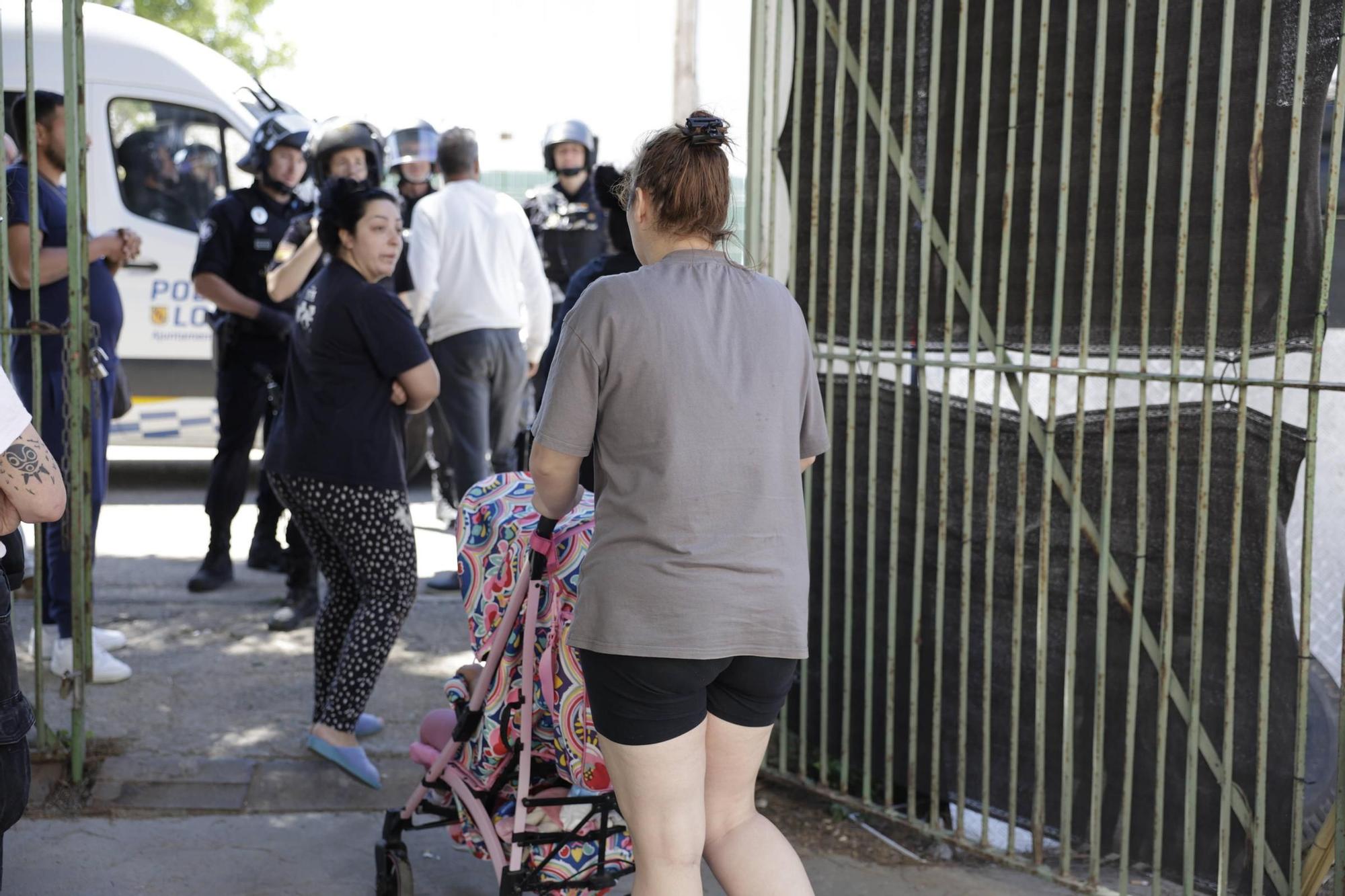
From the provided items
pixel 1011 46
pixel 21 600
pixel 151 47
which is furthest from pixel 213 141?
pixel 1011 46

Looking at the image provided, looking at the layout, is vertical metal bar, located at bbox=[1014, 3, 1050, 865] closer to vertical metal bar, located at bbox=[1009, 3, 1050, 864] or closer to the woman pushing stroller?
vertical metal bar, located at bbox=[1009, 3, 1050, 864]

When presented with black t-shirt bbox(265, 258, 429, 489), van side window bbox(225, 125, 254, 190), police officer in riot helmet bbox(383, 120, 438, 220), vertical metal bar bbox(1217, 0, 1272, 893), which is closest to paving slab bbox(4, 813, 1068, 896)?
vertical metal bar bbox(1217, 0, 1272, 893)

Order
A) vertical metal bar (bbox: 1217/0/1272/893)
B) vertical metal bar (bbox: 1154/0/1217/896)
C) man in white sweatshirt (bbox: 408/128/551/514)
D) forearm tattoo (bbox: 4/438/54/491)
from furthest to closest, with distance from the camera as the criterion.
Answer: man in white sweatshirt (bbox: 408/128/551/514)
vertical metal bar (bbox: 1154/0/1217/896)
vertical metal bar (bbox: 1217/0/1272/893)
forearm tattoo (bbox: 4/438/54/491)

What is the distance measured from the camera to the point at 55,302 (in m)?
4.92

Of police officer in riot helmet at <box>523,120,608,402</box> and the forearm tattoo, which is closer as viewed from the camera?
the forearm tattoo

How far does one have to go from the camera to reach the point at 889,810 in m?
4.07

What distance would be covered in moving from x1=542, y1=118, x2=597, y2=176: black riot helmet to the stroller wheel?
219 inches

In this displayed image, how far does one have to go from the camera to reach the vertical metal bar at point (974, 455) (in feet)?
11.9

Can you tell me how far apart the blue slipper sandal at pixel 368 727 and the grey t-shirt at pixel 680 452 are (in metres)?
2.39

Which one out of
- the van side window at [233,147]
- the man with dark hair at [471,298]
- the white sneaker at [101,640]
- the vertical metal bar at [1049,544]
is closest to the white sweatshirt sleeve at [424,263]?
the man with dark hair at [471,298]

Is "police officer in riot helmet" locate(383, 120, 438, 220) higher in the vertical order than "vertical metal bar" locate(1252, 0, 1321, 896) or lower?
higher

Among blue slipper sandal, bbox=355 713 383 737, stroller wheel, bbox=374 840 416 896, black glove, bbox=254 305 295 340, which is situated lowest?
blue slipper sandal, bbox=355 713 383 737

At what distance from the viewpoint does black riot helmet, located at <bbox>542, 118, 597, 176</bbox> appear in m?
8.34

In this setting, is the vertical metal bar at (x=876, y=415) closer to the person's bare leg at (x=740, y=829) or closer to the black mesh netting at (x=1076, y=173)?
the black mesh netting at (x=1076, y=173)
